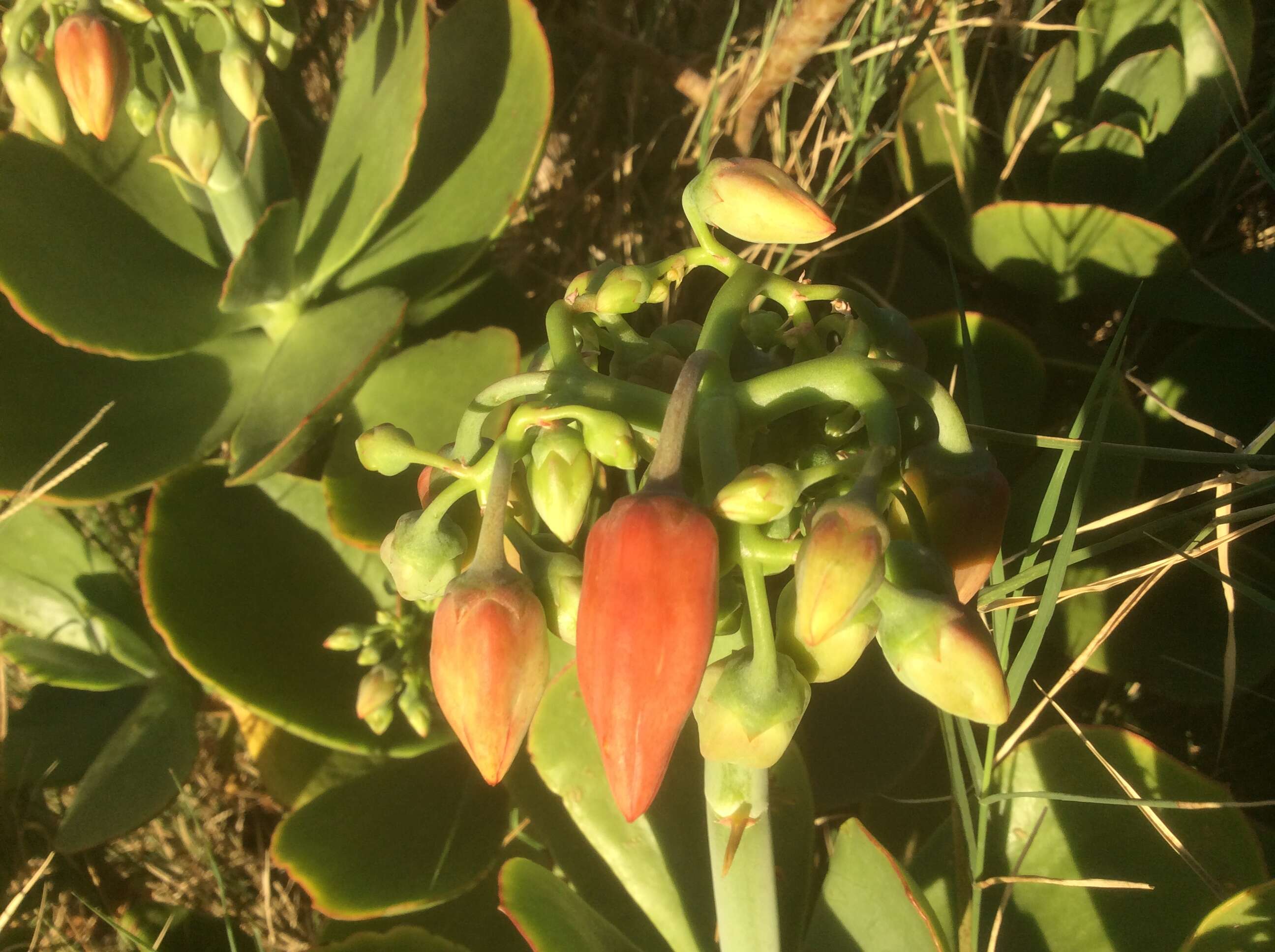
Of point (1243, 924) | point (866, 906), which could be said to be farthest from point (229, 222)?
point (1243, 924)

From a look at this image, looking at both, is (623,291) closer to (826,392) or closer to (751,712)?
(826,392)

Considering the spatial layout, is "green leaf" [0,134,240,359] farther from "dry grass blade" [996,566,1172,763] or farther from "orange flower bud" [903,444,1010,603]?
"dry grass blade" [996,566,1172,763]

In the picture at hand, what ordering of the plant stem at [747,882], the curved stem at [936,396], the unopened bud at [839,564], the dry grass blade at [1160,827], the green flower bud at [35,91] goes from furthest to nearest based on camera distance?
the green flower bud at [35,91]
the dry grass blade at [1160,827]
the plant stem at [747,882]
the curved stem at [936,396]
the unopened bud at [839,564]

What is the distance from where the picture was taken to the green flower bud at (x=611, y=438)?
0.66m

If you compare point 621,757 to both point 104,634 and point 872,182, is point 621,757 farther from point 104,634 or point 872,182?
point 872,182

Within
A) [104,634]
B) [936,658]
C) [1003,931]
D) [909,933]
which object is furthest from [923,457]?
[104,634]

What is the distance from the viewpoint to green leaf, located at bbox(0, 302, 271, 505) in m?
1.40

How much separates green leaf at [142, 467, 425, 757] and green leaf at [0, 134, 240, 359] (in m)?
0.23

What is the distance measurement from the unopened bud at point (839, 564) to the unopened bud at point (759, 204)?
0.25m

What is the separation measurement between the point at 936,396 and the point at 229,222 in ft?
3.96

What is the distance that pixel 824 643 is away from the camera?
26.3 inches

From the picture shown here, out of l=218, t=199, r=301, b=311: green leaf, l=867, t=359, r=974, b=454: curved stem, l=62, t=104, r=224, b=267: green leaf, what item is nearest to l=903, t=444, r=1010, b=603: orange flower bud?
l=867, t=359, r=974, b=454: curved stem

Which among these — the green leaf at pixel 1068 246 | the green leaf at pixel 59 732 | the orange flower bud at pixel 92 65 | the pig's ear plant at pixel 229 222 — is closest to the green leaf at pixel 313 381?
the pig's ear plant at pixel 229 222

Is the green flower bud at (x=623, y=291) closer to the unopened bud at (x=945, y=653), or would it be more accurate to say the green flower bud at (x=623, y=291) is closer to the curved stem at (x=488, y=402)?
the curved stem at (x=488, y=402)
